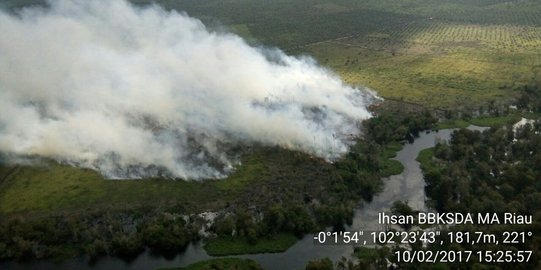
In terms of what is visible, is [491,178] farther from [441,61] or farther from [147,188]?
[441,61]

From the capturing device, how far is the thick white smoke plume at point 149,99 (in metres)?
78.8

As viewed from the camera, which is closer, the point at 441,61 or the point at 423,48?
the point at 441,61

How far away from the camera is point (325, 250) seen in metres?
59.5

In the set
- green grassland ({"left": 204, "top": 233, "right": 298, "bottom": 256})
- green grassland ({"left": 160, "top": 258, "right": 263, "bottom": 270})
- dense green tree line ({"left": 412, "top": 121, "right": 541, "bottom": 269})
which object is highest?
dense green tree line ({"left": 412, "top": 121, "right": 541, "bottom": 269})

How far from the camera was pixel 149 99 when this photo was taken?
91688mm

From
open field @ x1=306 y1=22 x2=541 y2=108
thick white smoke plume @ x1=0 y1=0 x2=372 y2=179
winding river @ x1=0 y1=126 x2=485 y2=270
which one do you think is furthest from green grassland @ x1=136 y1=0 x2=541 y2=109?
winding river @ x1=0 y1=126 x2=485 y2=270

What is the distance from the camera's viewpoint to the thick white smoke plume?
259 feet

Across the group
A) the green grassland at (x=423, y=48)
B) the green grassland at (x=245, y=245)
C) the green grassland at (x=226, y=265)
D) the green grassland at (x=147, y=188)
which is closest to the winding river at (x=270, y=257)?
the green grassland at (x=245, y=245)

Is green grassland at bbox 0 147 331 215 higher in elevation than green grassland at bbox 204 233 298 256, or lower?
higher

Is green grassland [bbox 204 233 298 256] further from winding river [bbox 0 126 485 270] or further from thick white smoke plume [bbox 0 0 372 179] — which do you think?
thick white smoke plume [bbox 0 0 372 179]

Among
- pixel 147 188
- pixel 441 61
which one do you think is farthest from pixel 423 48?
pixel 147 188

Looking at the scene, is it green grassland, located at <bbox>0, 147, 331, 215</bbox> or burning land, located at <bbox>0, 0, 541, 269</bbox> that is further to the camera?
green grassland, located at <bbox>0, 147, 331, 215</bbox>

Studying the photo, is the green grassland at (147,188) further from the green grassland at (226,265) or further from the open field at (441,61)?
the open field at (441,61)

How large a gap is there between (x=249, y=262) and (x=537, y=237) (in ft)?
93.1
